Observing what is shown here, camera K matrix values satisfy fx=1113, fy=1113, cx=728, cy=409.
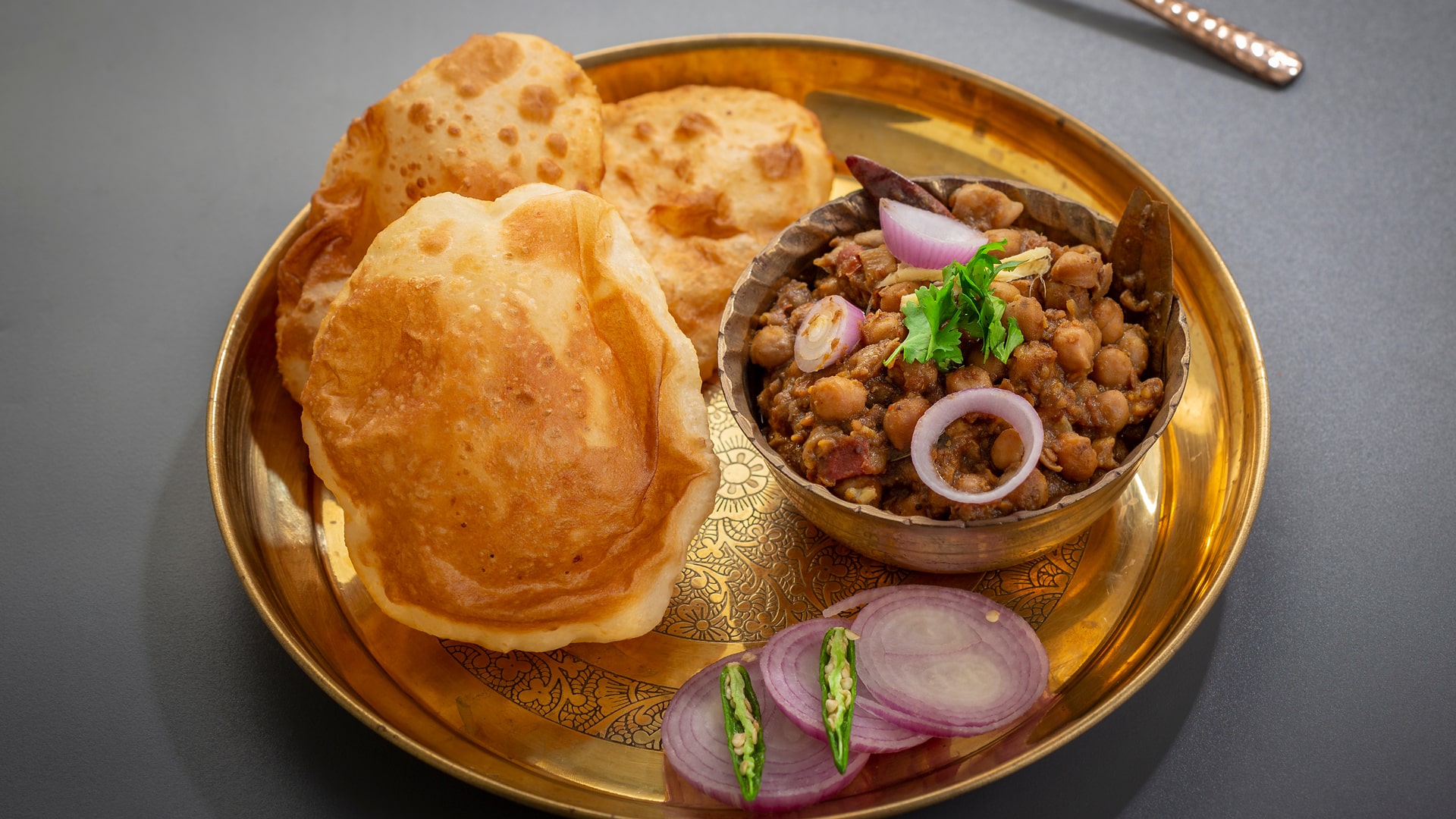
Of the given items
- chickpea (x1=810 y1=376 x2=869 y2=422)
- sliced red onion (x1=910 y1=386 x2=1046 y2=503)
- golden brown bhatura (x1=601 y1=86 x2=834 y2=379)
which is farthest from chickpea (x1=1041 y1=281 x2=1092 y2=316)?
golden brown bhatura (x1=601 y1=86 x2=834 y2=379)

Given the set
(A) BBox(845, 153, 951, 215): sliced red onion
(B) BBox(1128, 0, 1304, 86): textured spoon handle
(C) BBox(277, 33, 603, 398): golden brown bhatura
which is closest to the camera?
(A) BBox(845, 153, 951, 215): sliced red onion

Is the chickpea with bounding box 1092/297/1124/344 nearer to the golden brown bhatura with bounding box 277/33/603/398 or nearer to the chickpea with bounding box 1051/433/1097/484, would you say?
the chickpea with bounding box 1051/433/1097/484

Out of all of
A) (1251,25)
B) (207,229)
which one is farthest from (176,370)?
(1251,25)

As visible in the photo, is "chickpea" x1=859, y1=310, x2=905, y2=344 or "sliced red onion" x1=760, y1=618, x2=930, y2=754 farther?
"chickpea" x1=859, y1=310, x2=905, y2=344

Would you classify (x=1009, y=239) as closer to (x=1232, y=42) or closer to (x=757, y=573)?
(x=757, y=573)

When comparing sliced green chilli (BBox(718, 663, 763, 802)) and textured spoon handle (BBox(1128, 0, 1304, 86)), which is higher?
textured spoon handle (BBox(1128, 0, 1304, 86))

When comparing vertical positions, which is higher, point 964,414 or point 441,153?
point 441,153

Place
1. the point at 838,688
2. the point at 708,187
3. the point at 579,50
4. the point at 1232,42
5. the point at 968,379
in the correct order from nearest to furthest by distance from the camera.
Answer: the point at 838,688 → the point at 968,379 → the point at 708,187 → the point at 1232,42 → the point at 579,50

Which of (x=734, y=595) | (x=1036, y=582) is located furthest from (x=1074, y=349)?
(x=734, y=595)
